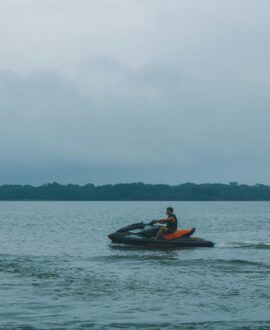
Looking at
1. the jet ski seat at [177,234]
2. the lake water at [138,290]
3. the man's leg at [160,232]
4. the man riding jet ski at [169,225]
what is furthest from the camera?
the man's leg at [160,232]

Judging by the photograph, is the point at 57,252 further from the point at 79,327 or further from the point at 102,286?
the point at 79,327

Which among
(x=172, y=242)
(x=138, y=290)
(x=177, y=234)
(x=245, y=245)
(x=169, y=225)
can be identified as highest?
(x=169, y=225)

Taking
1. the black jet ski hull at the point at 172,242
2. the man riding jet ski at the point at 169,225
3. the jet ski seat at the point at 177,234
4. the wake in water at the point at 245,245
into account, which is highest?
the man riding jet ski at the point at 169,225

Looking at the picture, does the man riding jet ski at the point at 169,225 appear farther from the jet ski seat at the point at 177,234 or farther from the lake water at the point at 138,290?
the lake water at the point at 138,290

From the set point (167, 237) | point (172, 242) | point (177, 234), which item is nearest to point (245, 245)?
point (177, 234)

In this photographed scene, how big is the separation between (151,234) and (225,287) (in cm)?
1267

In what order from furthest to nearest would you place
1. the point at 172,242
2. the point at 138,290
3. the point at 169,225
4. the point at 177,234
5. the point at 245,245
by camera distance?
the point at 245,245, the point at 177,234, the point at 169,225, the point at 172,242, the point at 138,290

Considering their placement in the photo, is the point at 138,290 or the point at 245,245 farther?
the point at 245,245

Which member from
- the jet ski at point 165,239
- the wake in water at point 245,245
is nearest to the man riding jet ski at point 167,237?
the jet ski at point 165,239

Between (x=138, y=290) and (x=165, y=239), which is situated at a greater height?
(x=165, y=239)

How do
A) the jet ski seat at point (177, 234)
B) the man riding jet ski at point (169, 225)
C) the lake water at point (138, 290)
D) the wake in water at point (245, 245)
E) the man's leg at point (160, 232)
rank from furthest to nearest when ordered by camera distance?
the wake in water at point (245, 245), the man's leg at point (160, 232), the jet ski seat at point (177, 234), the man riding jet ski at point (169, 225), the lake water at point (138, 290)

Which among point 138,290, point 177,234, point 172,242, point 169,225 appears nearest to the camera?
point 138,290

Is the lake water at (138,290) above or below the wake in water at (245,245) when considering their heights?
below

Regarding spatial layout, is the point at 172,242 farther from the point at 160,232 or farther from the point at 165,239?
the point at 160,232
